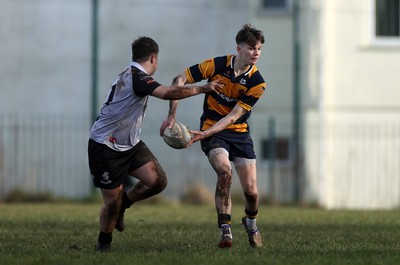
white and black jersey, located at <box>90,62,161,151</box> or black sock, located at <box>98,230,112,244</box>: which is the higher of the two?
white and black jersey, located at <box>90,62,161,151</box>

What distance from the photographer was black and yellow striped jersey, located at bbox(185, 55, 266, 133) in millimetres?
9930

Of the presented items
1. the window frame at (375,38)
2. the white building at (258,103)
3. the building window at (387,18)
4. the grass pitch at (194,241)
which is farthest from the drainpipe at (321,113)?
the grass pitch at (194,241)

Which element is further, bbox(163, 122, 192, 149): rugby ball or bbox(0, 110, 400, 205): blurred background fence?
bbox(0, 110, 400, 205): blurred background fence

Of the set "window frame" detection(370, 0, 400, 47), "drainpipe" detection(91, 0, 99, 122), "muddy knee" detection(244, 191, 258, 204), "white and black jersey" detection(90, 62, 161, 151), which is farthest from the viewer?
"window frame" detection(370, 0, 400, 47)

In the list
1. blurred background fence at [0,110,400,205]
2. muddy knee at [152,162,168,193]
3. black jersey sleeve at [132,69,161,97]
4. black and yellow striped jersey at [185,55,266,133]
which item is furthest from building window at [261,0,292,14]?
black jersey sleeve at [132,69,161,97]

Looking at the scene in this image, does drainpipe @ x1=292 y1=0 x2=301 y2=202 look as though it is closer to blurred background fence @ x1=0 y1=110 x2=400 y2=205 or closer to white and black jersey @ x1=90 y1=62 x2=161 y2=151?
blurred background fence @ x1=0 y1=110 x2=400 y2=205

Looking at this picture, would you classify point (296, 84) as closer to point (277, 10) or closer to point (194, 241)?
point (277, 10)

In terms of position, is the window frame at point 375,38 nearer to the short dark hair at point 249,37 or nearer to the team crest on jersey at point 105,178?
the short dark hair at point 249,37

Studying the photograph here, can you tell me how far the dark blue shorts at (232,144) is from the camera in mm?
9961

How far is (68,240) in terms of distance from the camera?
35.4 ft

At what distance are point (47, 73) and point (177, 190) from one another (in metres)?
4.07

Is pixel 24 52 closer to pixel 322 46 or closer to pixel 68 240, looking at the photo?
pixel 322 46

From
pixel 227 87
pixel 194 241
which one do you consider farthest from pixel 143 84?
pixel 194 241

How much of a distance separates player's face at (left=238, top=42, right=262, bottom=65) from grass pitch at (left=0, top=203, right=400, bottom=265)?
1796 mm
